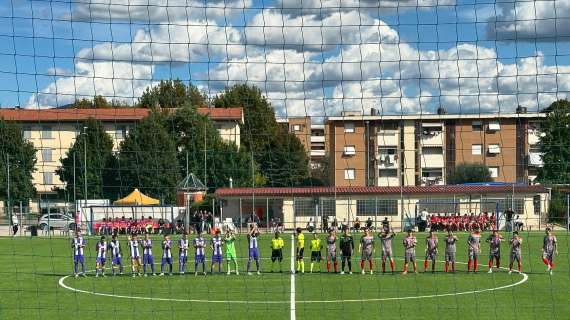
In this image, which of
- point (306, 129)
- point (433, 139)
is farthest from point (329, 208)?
point (306, 129)

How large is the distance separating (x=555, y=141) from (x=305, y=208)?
36.4 feet

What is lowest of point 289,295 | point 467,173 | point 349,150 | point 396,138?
point 289,295

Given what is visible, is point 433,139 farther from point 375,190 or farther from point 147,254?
point 375,190

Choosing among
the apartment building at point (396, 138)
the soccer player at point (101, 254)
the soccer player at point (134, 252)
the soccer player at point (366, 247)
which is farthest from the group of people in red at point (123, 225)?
the apartment building at point (396, 138)

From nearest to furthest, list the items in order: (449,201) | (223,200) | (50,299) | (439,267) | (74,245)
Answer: (50,299), (74,245), (439,267), (223,200), (449,201)

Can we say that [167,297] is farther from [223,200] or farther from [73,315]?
[223,200]

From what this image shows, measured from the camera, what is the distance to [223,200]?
43.1 metres

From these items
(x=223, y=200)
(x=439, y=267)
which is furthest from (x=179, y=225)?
(x=439, y=267)

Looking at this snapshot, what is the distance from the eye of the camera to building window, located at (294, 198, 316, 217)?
37344mm

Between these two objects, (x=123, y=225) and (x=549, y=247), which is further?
(x=123, y=225)

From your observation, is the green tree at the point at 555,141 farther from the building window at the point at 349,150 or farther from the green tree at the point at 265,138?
the green tree at the point at 265,138

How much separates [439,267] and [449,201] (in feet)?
85.2

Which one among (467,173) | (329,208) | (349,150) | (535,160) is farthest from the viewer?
(329,208)

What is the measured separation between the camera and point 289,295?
2441 centimetres
